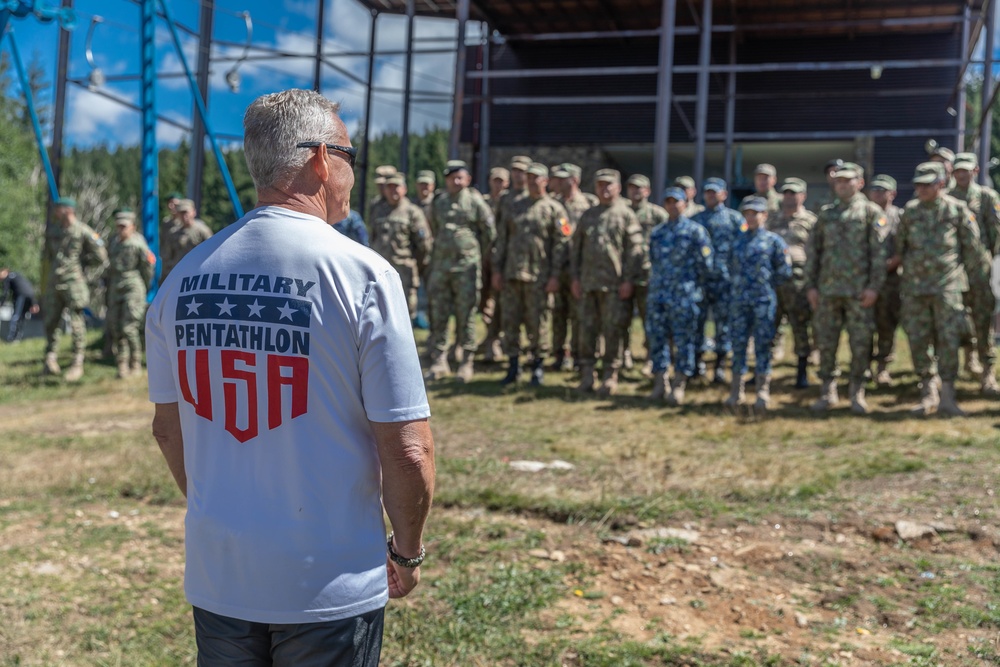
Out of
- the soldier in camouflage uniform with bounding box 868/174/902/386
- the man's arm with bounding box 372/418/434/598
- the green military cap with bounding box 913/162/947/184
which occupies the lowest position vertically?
the man's arm with bounding box 372/418/434/598

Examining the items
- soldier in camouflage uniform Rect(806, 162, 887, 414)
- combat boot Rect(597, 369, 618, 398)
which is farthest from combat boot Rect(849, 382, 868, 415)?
combat boot Rect(597, 369, 618, 398)

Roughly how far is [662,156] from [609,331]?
442 cm

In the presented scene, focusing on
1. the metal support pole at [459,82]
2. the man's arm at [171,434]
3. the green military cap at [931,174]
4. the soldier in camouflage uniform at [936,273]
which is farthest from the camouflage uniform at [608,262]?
the man's arm at [171,434]

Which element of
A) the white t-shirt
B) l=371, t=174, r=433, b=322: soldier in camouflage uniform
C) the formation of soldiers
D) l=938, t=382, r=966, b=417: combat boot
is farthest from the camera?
l=371, t=174, r=433, b=322: soldier in camouflage uniform

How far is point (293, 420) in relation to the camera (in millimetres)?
1940

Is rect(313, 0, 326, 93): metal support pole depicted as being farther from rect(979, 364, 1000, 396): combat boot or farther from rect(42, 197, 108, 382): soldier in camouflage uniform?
rect(979, 364, 1000, 396): combat boot

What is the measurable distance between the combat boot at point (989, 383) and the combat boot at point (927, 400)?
79cm

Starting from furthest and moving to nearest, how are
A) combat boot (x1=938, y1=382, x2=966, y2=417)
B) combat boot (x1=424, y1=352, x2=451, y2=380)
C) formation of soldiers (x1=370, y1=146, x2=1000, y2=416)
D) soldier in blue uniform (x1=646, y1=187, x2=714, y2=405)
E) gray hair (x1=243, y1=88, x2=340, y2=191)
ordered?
1. combat boot (x1=424, y1=352, x2=451, y2=380)
2. soldier in blue uniform (x1=646, y1=187, x2=714, y2=405)
3. formation of soldiers (x1=370, y1=146, x2=1000, y2=416)
4. combat boot (x1=938, y1=382, x2=966, y2=417)
5. gray hair (x1=243, y1=88, x2=340, y2=191)

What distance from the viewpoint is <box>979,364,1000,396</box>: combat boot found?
8680mm

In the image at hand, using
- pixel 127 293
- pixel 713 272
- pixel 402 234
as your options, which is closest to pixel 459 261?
pixel 402 234

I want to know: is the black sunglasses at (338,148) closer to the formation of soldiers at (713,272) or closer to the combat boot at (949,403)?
the formation of soldiers at (713,272)

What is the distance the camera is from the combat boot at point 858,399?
8.18 m

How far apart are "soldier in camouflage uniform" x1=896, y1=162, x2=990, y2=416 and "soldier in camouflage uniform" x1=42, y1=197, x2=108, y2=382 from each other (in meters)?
8.88

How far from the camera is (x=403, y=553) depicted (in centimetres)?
214
